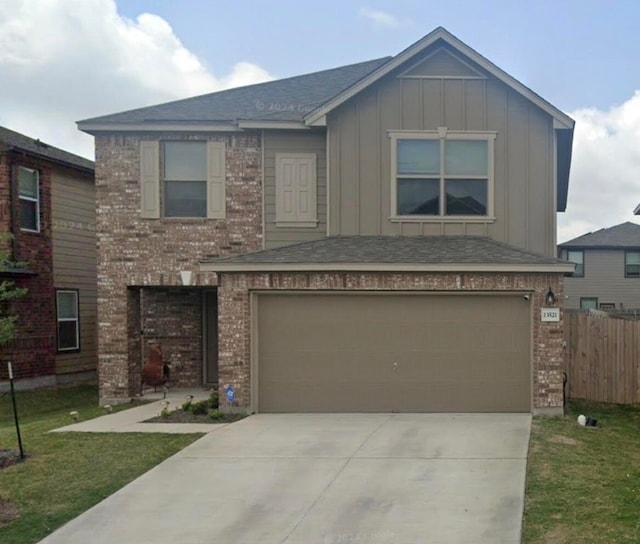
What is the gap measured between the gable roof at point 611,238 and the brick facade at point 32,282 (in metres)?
27.9

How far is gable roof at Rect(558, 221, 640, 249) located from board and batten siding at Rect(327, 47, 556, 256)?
25.5 metres

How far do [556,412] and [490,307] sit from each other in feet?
6.72

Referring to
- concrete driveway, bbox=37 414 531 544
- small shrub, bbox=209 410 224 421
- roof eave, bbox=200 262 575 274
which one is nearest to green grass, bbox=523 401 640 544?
concrete driveway, bbox=37 414 531 544

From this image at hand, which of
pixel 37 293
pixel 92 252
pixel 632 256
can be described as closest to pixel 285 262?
pixel 37 293

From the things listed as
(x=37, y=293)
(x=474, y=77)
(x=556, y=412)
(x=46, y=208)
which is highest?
(x=474, y=77)

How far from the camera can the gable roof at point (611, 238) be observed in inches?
1478

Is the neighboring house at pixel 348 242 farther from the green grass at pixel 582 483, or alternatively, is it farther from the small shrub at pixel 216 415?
the green grass at pixel 582 483

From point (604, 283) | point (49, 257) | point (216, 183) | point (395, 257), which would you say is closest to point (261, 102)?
point (216, 183)

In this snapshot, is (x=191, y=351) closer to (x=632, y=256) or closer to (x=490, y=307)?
(x=490, y=307)

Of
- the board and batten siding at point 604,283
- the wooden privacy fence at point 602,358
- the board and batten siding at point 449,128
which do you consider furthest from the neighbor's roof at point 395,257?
the board and batten siding at point 604,283

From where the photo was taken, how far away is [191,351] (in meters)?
15.6

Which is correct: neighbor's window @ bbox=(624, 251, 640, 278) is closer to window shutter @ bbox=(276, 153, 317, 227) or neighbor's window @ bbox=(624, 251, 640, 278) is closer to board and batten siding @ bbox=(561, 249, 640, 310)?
board and batten siding @ bbox=(561, 249, 640, 310)

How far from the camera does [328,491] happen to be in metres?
7.61

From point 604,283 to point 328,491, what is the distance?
33.8m
